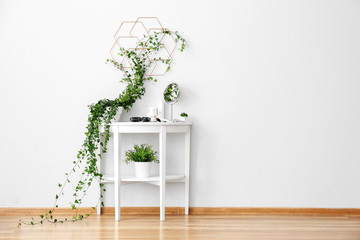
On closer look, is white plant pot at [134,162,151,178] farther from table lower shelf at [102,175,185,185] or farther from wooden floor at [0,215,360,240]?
wooden floor at [0,215,360,240]

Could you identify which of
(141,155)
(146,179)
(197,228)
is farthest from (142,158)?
(197,228)

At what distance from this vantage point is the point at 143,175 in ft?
10.5

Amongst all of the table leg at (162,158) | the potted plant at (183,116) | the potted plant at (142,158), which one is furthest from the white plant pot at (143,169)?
the potted plant at (183,116)

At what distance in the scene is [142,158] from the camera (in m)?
3.25

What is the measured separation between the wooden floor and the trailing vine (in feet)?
0.73

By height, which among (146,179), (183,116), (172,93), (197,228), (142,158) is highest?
(172,93)

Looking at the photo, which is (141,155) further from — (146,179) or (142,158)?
(146,179)

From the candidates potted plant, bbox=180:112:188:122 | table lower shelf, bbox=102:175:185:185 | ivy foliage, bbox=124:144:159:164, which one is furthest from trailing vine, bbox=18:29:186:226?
potted plant, bbox=180:112:188:122

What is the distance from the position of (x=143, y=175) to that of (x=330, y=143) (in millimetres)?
1558

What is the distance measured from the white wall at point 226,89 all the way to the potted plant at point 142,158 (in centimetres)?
16

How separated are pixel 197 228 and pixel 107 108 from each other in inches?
44.9

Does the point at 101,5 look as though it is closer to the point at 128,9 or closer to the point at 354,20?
the point at 128,9

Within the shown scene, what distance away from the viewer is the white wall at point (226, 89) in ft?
11.3

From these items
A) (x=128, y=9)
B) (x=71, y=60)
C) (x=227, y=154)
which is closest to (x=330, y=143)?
(x=227, y=154)
